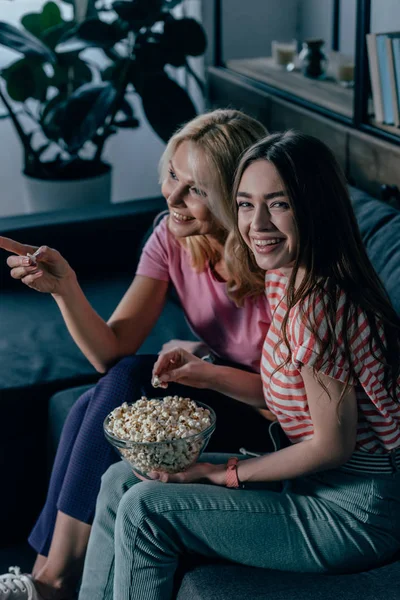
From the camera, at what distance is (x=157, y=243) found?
74.1 inches

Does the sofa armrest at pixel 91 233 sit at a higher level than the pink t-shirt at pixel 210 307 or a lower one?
lower

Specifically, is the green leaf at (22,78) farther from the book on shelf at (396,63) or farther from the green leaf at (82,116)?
the book on shelf at (396,63)

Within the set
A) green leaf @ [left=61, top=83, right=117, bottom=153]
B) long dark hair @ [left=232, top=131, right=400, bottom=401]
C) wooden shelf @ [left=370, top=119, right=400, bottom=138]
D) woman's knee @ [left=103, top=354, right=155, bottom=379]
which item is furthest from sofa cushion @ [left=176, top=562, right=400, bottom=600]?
green leaf @ [left=61, top=83, right=117, bottom=153]

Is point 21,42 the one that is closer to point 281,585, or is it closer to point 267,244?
point 267,244

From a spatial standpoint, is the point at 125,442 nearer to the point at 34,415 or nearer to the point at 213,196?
the point at 213,196

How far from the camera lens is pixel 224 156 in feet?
5.41

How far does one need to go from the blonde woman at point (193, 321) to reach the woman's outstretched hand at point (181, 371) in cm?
2

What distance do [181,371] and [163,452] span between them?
0.26 meters

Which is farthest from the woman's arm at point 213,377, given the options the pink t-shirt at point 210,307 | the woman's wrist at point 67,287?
the woman's wrist at point 67,287

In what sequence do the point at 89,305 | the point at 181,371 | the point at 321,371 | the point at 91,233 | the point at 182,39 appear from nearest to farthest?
the point at 321,371 < the point at 181,371 < the point at 89,305 < the point at 91,233 < the point at 182,39

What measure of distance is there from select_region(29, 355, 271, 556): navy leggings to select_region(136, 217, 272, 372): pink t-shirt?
15 cm

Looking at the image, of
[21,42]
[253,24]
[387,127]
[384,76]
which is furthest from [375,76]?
[253,24]

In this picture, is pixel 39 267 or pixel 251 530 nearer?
pixel 251 530

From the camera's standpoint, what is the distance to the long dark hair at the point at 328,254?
1.32 m
